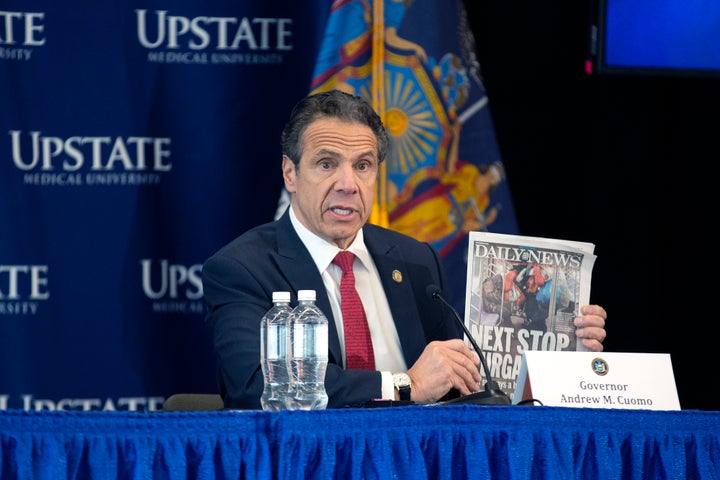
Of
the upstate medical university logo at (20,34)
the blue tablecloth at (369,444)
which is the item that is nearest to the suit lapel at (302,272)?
the blue tablecloth at (369,444)

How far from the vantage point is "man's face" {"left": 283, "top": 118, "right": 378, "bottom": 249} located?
3307 mm

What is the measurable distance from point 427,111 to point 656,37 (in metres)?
0.88

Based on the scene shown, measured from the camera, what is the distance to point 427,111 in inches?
169

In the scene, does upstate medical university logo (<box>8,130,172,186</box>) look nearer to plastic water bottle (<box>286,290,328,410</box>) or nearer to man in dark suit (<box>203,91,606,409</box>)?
man in dark suit (<box>203,91,606,409</box>)

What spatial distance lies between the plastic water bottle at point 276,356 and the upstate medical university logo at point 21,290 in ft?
5.14

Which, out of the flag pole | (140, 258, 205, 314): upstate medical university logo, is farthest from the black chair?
the flag pole

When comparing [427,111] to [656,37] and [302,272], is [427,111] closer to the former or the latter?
[656,37]

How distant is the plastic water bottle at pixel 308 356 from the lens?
8.85 feet

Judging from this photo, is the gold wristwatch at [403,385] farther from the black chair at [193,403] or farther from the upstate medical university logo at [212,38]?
the upstate medical university logo at [212,38]

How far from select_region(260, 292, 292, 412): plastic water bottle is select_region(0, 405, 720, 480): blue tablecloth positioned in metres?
0.51

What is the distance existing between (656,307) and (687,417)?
7.74 ft

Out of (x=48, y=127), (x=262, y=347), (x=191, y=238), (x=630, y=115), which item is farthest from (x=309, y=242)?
(x=630, y=115)

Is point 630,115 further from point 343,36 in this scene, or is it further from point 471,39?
point 343,36

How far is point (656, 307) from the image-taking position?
187 inches
